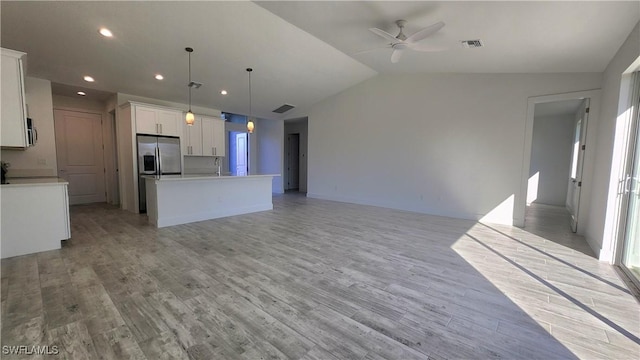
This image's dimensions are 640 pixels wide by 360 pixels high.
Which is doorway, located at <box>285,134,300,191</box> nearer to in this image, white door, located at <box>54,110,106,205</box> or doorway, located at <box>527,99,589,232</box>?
white door, located at <box>54,110,106,205</box>

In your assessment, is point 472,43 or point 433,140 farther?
point 433,140

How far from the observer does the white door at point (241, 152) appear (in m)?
9.45

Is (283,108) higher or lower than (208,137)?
higher

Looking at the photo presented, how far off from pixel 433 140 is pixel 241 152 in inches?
262

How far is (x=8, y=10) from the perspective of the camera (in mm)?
3166

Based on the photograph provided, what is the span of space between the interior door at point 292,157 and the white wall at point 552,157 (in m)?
7.91

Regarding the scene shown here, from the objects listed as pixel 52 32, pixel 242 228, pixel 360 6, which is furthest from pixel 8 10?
pixel 360 6

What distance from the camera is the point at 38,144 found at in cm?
510

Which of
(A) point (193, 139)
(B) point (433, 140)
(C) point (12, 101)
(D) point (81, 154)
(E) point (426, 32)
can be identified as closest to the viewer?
(C) point (12, 101)

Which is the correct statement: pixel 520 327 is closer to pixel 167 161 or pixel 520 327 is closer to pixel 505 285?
pixel 505 285

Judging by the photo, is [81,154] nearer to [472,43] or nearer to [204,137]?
[204,137]

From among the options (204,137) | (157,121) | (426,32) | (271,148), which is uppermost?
(426,32)

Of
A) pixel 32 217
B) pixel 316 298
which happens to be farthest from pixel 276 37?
pixel 32 217

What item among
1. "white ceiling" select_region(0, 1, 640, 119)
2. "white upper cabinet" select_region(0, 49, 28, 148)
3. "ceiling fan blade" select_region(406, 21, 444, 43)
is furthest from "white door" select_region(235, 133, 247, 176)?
"ceiling fan blade" select_region(406, 21, 444, 43)
